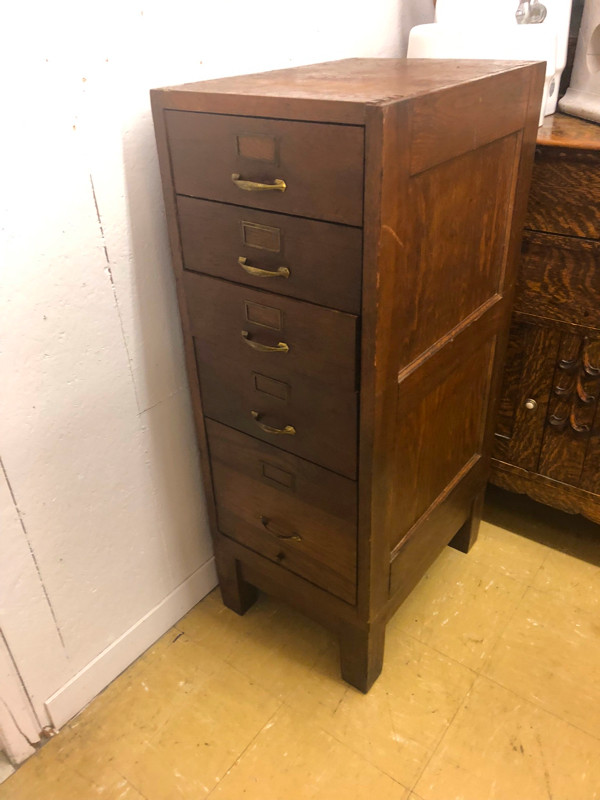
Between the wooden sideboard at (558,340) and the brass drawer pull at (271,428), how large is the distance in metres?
0.61

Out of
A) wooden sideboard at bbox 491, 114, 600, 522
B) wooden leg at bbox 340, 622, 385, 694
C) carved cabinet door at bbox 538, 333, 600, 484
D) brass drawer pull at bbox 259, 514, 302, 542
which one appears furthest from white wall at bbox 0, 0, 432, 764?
carved cabinet door at bbox 538, 333, 600, 484

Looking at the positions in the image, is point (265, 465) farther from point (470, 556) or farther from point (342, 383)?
point (470, 556)

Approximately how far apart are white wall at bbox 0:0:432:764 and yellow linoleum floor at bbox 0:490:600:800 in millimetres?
106

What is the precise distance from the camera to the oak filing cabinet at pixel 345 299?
82 cm

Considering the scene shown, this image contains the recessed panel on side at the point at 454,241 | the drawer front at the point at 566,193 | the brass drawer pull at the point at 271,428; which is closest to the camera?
the recessed panel on side at the point at 454,241

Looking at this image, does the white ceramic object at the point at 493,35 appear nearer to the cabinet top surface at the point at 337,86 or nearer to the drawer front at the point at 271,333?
the cabinet top surface at the point at 337,86

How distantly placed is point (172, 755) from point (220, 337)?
783 millimetres

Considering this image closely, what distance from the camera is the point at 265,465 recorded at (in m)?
1.15

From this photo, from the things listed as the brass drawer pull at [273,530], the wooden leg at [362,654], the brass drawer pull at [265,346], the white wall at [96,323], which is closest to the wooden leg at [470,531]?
the wooden leg at [362,654]

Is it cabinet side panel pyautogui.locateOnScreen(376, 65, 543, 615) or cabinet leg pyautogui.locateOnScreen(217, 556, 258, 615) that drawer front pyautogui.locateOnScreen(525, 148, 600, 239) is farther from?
cabinet leg pyautogui.locateOnScreen(217, 556, 258, 615)

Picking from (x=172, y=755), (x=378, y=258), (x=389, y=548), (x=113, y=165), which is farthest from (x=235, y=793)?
(x=113, y=165)

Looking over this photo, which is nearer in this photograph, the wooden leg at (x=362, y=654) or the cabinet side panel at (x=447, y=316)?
the cabinet side panel at (x=447, y=316)

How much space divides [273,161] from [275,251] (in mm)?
123

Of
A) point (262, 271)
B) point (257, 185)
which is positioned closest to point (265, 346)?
point (262, 271)
